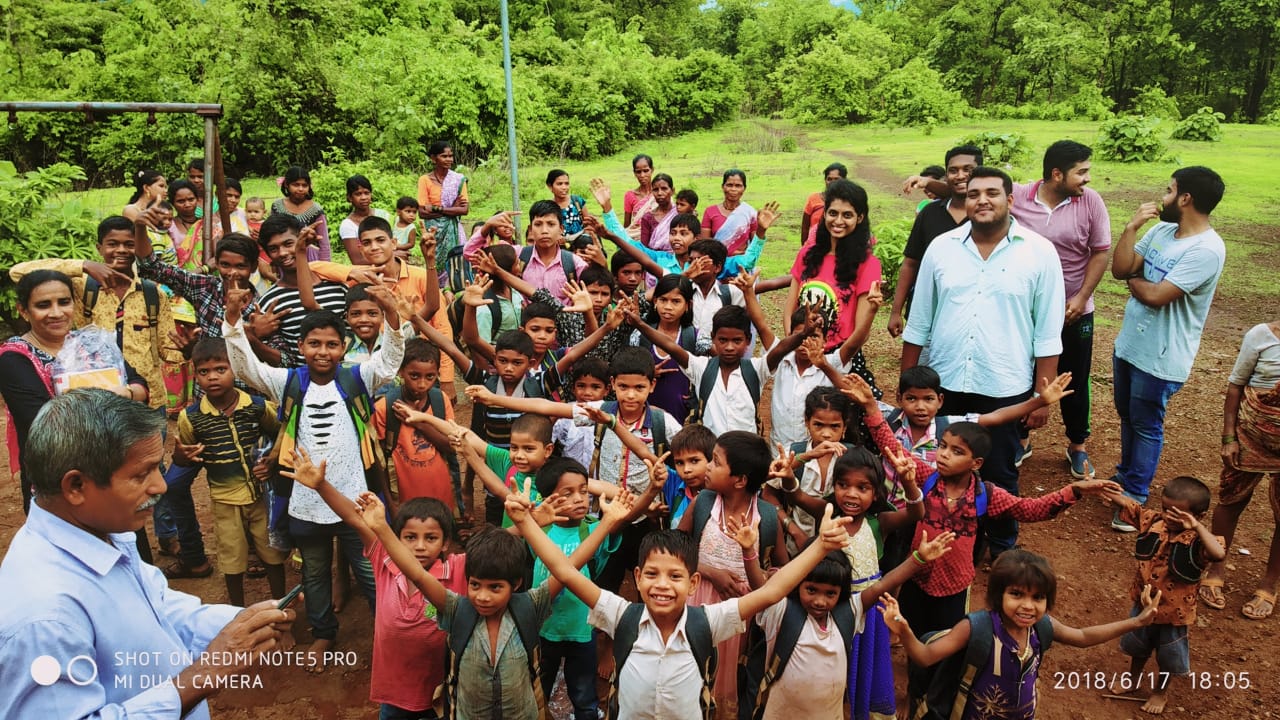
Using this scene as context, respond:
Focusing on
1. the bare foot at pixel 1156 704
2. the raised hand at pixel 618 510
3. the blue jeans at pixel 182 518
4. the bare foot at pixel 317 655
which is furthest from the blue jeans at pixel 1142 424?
the blue jeans at pixel 182 518

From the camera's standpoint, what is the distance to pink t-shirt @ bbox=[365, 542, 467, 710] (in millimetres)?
3102

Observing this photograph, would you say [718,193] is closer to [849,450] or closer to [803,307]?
[803,307]

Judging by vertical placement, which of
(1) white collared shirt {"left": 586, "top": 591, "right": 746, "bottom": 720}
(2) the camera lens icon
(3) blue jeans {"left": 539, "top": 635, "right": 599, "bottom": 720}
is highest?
(2) the camera lens icon

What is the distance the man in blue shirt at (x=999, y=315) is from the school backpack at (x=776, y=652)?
58.7 inches

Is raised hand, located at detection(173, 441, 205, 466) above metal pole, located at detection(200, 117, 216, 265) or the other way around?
the other way around

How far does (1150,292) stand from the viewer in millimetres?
4613

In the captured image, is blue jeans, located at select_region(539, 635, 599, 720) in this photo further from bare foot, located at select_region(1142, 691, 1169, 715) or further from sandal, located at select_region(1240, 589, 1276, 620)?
sandal, located at select_region(1240, 589, 1276, 620)

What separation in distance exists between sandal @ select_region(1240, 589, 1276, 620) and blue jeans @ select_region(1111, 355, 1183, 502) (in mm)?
809

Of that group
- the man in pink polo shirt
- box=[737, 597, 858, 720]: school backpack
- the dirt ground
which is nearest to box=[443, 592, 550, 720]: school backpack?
box=[737, 597, 858, 720]: school backpack

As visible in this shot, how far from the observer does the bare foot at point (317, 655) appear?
3.86 m

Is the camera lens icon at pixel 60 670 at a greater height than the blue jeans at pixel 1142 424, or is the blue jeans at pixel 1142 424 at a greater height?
the camera lens icon at pixel 60 670

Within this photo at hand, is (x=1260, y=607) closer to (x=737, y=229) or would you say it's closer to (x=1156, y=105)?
(x=737, y=229)

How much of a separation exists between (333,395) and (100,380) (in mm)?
1247

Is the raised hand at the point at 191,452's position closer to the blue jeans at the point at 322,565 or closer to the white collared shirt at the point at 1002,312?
the blue jeans at the point at 322,565
